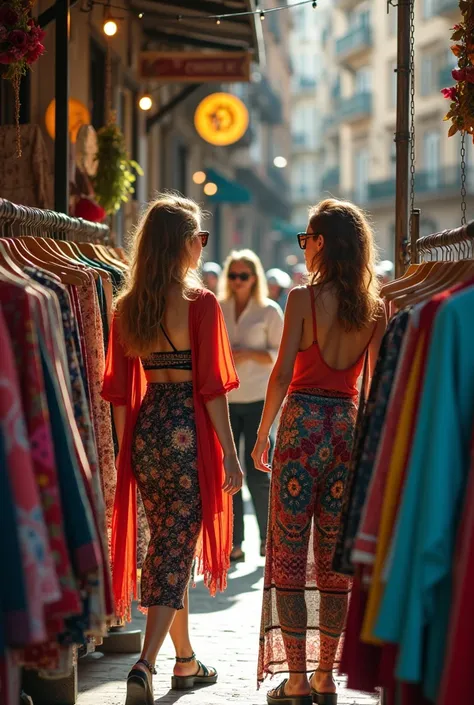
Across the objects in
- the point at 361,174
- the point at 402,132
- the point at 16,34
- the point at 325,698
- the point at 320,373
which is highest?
the point at 361,174

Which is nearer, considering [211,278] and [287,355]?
[287,355]

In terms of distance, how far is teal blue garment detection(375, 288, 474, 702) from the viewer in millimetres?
2939

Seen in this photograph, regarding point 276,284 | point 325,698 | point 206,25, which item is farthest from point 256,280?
point 206,25

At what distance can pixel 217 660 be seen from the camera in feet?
19.9

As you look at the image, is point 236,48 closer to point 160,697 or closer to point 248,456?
point 248,456

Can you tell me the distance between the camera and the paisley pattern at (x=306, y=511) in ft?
16.3

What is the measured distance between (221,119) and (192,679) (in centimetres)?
1163

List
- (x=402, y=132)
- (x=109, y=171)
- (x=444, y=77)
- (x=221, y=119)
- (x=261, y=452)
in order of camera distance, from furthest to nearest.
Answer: (x=444, y=77)
(x=221, y=119)
(x=109, y=171)
(x=402, y=132)
(x=261, y=452)

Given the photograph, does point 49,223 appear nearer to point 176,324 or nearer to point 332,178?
point 176,324

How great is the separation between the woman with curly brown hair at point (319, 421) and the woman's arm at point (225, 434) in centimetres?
14

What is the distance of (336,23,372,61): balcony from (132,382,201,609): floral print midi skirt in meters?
51.0

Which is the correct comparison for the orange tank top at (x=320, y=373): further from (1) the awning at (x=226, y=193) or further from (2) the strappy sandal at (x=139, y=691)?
(1) the awning at (x=226, y=193)

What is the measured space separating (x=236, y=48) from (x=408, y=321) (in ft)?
34.9

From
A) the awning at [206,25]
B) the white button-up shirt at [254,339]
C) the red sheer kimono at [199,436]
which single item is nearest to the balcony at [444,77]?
the awning at [206,25]
